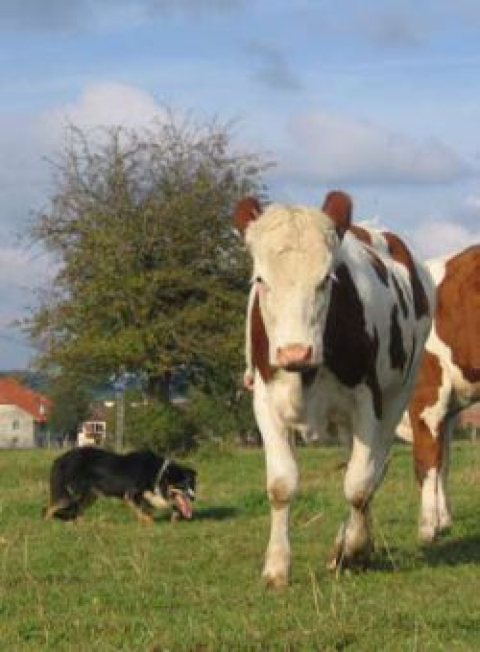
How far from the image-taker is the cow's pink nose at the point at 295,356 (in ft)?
25.3

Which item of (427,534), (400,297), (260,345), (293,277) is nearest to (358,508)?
(260,345)

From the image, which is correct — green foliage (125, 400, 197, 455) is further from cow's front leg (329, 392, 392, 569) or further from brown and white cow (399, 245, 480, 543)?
cow's front leg (329, 392, 392, 569)

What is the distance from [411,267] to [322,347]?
3.04 metres

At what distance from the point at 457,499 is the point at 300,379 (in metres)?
7.07

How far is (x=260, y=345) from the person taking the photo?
340 inches

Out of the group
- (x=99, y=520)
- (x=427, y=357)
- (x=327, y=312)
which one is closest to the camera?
(x=327, y=312)

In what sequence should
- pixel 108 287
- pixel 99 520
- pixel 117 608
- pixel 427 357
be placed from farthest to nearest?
pixel 108 287, pixel 99 520, pixel 427 357, pixel 117 608

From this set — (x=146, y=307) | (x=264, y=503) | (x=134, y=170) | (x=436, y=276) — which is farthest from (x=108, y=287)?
(x=436, y=276)

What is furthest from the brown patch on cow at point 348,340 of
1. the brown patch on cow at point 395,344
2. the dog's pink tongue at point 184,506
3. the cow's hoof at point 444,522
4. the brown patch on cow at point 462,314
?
the dog's pink tongue at point 184,506

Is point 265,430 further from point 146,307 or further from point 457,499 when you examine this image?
point 146,307

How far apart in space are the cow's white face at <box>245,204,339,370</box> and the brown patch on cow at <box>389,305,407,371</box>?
1325 millimetres

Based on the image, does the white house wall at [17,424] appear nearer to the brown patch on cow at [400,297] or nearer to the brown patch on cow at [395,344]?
the brown patch on cow at [400,297]

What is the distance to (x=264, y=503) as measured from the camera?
15.4 m

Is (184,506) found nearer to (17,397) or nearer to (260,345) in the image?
(260,345)
